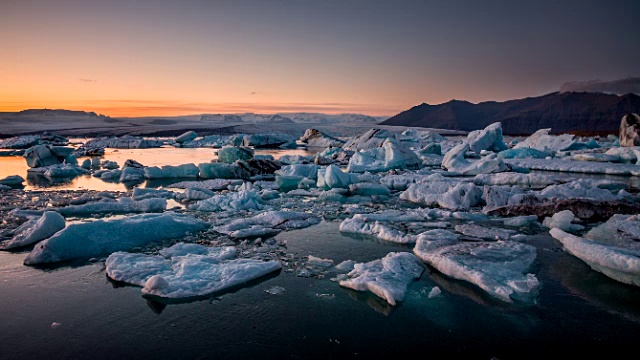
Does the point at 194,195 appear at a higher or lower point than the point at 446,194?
lower

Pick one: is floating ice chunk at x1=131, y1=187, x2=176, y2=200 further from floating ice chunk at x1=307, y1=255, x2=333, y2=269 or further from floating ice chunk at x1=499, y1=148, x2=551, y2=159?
floating ice chunk at x1=499, y1=148, x2=551, y2=159

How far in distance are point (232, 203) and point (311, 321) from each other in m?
4.57

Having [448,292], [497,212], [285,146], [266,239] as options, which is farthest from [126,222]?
[285,146]

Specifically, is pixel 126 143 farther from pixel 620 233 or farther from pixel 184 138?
pixel 620 233

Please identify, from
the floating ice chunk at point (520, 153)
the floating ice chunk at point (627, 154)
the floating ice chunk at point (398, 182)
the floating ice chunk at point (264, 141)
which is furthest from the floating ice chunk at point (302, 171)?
the floating ice chunk at point (264, 141)

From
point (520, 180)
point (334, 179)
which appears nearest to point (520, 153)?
point (520, 180)

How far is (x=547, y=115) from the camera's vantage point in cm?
12569

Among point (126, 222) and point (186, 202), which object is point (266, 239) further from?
point (186, 202)

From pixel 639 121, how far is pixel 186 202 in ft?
71.4

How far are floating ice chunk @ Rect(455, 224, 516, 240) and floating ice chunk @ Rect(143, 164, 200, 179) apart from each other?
9166 mm

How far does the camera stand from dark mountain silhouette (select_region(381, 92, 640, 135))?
122m

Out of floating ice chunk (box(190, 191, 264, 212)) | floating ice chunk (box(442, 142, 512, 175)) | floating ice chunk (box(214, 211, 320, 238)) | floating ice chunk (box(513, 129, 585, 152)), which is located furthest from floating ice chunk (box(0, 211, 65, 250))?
floating ice chunk (box(513, 129, 585, 152))

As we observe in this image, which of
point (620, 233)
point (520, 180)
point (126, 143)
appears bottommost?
point (126, 143)

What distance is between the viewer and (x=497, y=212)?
646 cm
